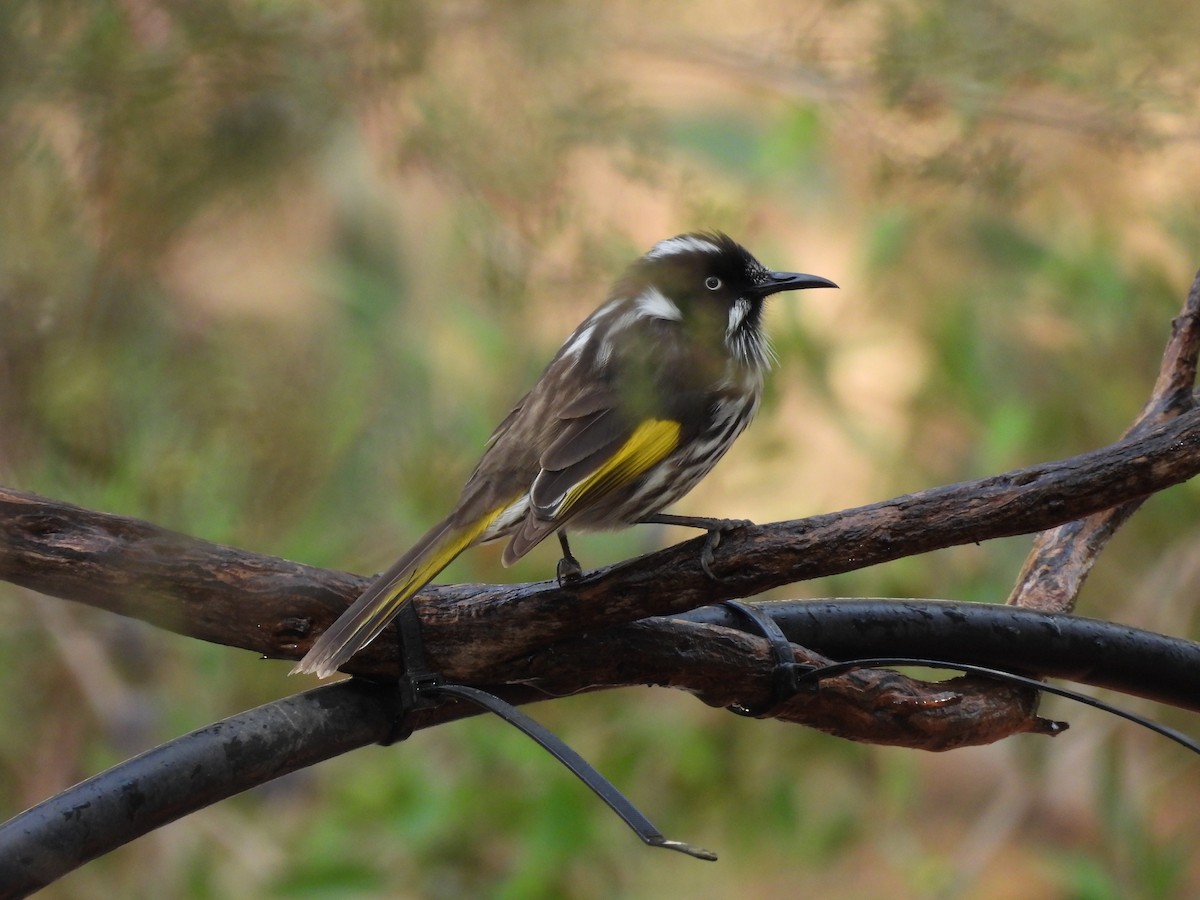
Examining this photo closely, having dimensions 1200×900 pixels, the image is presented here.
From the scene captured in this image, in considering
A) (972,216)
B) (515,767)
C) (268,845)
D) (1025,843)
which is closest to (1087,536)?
(972,216)

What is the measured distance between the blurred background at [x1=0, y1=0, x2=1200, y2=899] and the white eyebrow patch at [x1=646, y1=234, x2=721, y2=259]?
0.21 ft

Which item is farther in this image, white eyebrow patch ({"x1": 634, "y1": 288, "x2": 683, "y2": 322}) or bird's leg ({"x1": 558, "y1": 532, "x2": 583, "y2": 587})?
bird's leg ({"x1": 558, "y1": 532, "x2": 583, "y2": 587})

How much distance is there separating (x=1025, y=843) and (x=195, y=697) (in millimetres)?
3324

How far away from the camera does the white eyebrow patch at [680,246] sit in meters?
1.18

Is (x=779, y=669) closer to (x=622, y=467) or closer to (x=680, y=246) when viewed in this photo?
(x=622, y=467)

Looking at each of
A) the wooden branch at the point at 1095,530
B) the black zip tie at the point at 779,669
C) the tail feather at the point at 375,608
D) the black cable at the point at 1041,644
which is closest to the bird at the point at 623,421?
the tail feather at the point at 375,608

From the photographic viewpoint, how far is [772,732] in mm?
3545

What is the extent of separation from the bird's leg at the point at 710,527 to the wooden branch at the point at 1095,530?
1.37 ft

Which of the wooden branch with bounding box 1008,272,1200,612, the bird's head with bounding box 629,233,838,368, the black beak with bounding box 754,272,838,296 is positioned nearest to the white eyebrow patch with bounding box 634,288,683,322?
the bird's head with bounding box 629,233,838,368

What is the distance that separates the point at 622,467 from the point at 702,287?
1.44ft

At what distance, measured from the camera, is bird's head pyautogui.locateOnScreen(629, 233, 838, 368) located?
1.17 meters

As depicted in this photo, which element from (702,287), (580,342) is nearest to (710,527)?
(702,287)

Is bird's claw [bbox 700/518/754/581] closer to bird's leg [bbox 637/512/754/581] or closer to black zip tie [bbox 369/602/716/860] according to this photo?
bird's leg [bbox 637/512/754/581]

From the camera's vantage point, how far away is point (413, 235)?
0.99 metres
